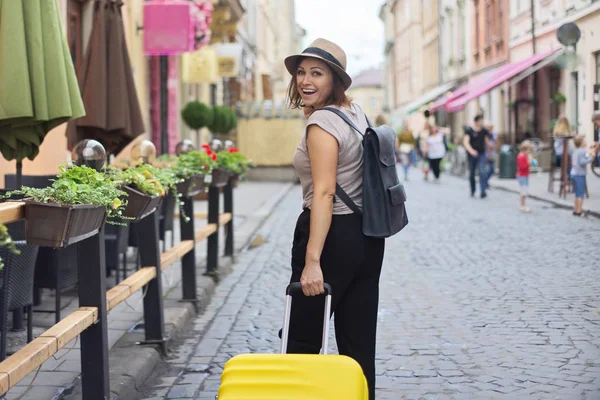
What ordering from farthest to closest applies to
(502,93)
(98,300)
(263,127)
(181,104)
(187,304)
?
(502,93), (263,127), (181,104), (187,304), (98,300)

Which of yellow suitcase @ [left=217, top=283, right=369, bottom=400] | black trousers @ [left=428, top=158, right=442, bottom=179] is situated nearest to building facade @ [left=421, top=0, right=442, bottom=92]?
black trousers @ [left=428, top=158, right=442, bottom=179]

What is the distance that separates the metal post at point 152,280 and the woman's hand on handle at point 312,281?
260 centimetres

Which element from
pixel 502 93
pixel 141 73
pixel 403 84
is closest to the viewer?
pixel 141 73

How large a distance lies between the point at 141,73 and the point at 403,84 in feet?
186

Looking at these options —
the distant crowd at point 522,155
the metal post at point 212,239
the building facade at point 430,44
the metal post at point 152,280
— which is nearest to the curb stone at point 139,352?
the metal post at point 152,280

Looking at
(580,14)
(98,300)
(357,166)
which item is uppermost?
(580,14)

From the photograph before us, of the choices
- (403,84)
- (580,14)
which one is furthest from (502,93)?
(403,84)

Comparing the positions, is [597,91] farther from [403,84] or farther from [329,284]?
[403,84]

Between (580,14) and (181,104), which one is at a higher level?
(580,14)

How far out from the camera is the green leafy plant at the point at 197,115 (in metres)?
18.6

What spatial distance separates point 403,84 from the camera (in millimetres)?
74750

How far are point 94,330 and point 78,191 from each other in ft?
2.97

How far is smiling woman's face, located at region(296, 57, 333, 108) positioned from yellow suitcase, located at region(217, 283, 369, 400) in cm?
127

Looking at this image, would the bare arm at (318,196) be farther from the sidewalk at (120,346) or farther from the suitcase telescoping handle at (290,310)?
the sidewalk at (120,346)
